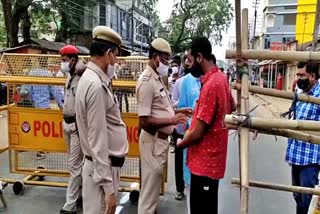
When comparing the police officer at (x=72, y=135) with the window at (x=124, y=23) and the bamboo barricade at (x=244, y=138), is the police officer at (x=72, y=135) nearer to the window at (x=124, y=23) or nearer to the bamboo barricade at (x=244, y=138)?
the bamboo barricade at (x=244, y=138)

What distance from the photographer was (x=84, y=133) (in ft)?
9.21

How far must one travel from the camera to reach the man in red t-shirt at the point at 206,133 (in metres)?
3.08

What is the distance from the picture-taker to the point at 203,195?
3268mm

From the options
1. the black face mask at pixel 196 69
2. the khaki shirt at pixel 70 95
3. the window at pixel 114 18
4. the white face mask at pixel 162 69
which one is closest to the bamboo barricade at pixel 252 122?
the black face mask at pixel 196 69

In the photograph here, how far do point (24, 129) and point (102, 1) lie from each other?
78.2ft

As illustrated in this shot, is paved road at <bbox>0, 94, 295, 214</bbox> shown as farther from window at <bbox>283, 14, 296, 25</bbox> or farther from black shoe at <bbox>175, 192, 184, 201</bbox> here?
window at <bbox>283, 14, 296, 25</bbox>

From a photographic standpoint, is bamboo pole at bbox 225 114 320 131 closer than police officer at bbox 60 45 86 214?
Yes

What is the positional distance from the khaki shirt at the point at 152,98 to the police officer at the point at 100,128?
2.36ft

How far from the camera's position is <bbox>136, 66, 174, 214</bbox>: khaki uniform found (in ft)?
12.4

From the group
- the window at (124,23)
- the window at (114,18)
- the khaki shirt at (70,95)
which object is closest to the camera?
the khaki shirt at (70,95)

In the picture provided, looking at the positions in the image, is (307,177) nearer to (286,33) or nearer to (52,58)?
(52,58)

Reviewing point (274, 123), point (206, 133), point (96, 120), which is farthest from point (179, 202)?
point (274, 123)

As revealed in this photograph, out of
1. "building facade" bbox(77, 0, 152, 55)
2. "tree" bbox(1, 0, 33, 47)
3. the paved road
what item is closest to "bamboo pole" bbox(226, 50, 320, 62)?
the paved road

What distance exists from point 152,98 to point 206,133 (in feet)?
2.69
